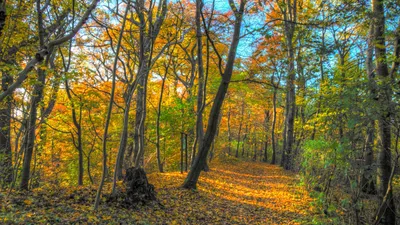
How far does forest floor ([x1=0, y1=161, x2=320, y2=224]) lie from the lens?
3707 millimetres

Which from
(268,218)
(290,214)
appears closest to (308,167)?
(290,214)

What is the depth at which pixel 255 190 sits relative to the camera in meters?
8.66

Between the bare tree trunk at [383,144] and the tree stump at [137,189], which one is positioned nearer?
the bare tree trunk at [383,144]

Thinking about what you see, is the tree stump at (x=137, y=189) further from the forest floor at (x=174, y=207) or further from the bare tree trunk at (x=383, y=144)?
the bare tree trunk at (x=383, y=144)

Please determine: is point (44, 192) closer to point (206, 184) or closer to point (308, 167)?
point (206, 184)

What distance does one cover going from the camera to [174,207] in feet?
18.0

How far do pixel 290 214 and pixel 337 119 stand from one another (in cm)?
300

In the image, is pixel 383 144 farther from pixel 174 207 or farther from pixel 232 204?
pixel 174 207

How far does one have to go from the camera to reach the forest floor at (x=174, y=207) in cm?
371

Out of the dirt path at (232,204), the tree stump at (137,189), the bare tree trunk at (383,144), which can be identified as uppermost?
the bare tree trunk at (383,144)

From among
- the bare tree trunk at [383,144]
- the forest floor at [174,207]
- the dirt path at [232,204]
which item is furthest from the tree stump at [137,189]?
the bare tree trunk at [383,144]

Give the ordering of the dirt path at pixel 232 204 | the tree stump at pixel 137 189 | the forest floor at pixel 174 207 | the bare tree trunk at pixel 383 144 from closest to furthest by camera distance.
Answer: the forest floor at pixel 174 207
the bare tree trunk at pixel 383 144
the tree stump at pixel 137 189
the dirt path at pixel 232 204

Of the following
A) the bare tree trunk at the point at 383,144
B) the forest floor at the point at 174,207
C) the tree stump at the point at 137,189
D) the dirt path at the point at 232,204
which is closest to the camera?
the forest floor at the point at 174,207

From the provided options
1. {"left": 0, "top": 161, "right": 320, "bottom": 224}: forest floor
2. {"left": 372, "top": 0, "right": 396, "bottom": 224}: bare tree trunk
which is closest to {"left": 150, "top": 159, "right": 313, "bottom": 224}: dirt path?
{"left": 0, "top": 161, "right": 320, "bottom": 224}: forest floor
